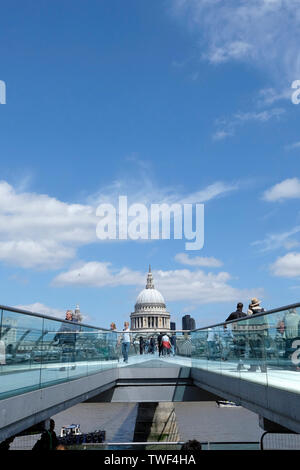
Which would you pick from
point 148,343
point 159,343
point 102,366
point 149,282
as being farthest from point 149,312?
point 102,366

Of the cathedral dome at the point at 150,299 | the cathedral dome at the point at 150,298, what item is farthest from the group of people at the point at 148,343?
the cathedral dome at the point at 150,298

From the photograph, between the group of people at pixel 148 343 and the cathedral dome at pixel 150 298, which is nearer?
the group of people at pixel 148 343

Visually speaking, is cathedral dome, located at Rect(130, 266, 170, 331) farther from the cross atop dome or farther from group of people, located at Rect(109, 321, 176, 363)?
group of people, located at Rect(109, 321, 176, 363)

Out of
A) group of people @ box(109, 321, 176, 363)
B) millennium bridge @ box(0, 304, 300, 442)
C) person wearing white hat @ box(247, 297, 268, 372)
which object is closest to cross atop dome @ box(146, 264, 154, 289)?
group of people @ box(109, 321, 176, 363)

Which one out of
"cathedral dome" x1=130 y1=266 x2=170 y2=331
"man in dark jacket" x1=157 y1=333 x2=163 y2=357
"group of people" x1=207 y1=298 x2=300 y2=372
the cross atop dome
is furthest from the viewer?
the cross atop dome

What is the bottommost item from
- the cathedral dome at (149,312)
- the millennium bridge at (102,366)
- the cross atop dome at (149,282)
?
the millennium bridge at (102,366)

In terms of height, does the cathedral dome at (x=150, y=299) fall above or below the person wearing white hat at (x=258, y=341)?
above

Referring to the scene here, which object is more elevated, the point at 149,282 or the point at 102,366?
the point at 149,282

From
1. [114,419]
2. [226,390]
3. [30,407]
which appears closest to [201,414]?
[114,419]

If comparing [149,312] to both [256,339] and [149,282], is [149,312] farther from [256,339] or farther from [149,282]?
[256,339]

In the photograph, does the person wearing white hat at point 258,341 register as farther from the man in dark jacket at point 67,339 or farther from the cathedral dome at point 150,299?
the cathedral dome at point 150,299

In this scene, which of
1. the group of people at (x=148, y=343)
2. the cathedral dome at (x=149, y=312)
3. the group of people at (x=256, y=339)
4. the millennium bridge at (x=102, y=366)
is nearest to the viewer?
the millennium bridge at (x=102, y=366)

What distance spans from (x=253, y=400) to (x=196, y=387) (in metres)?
9.20
